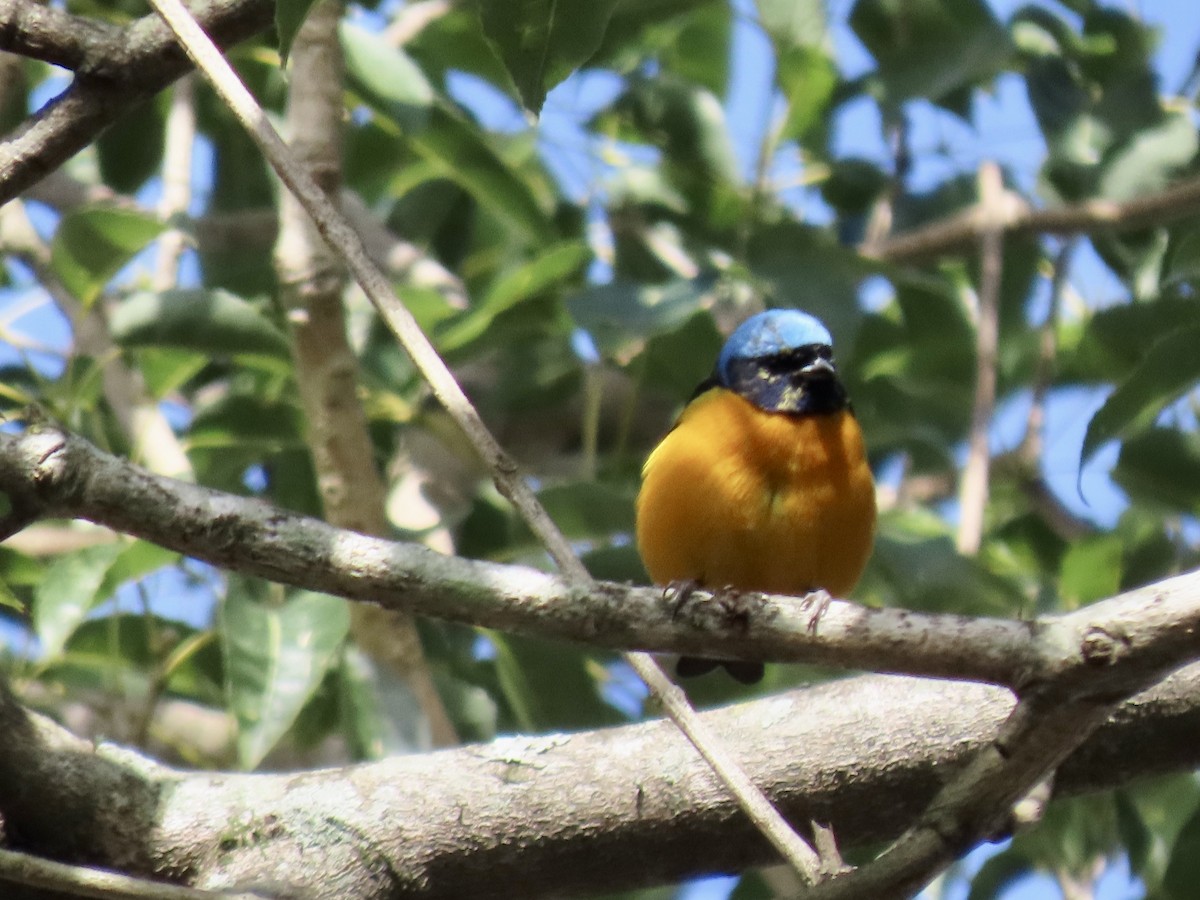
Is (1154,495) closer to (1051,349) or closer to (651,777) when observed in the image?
(1051,349)

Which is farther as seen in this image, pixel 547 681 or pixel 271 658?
pixel 547 681

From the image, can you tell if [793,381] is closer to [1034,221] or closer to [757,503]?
[757,503]

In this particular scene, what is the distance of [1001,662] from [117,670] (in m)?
3.43

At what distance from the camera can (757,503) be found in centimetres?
453

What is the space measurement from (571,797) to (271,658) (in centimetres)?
115

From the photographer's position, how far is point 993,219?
525 cm

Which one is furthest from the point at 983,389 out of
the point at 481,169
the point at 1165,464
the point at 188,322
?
the point at 188,322

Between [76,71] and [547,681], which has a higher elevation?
[76,71]

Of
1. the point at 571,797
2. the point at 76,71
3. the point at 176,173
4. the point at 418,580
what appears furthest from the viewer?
the point at 176,173

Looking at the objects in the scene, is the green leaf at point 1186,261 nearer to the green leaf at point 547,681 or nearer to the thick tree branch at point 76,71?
the green leaf at point 547,681

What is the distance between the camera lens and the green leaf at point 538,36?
243cm

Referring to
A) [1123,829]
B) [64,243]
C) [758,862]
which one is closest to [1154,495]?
[1123,829]

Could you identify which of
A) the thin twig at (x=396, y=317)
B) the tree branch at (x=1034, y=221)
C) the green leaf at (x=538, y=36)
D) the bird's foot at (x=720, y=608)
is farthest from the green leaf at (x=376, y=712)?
the green leaf at (x=538, y=36)

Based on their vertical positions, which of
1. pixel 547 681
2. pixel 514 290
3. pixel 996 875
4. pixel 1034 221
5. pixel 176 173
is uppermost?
pixel 176 173
